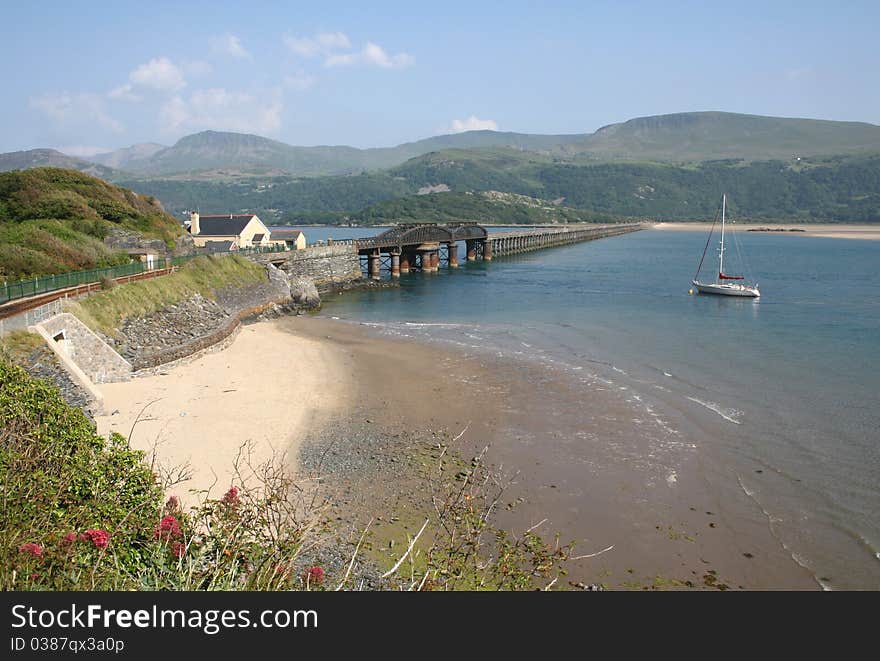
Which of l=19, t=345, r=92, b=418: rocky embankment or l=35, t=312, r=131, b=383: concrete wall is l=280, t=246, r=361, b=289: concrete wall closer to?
l=35, t=312, r=131, b=383: concrete wall

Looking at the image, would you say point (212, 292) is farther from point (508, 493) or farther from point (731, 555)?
point (731, 555)

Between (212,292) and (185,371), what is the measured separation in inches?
543

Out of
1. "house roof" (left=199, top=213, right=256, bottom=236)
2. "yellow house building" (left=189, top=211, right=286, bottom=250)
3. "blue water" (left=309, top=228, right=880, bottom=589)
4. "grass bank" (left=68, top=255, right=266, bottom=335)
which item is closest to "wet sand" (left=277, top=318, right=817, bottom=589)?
"blue water" (left=309, top=228, right=880, bottom=589)

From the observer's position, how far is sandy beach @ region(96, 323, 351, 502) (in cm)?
1717

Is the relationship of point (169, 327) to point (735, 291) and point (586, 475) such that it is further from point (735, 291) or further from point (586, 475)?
point (735, 291)

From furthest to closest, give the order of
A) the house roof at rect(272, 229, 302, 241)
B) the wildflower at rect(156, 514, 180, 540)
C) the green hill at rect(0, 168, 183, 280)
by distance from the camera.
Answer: the house roof at rect(272, 229, 302, 241) → the green hill at rect(0, 168, 183, 280) → the wildflower at rect(156, 514, 180, 540)

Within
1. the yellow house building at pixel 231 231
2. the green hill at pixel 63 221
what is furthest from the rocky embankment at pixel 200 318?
the yellow house building at pixel 231 231

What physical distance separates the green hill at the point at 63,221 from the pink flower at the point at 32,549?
26.6m

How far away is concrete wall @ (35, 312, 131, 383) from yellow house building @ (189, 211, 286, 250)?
1254 inches

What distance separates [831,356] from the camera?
30.5 meters

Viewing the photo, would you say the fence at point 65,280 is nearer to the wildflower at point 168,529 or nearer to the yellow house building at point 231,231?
the yellow house building at point 231,231

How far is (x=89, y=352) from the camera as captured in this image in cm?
2355

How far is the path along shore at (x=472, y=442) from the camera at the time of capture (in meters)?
13.6
